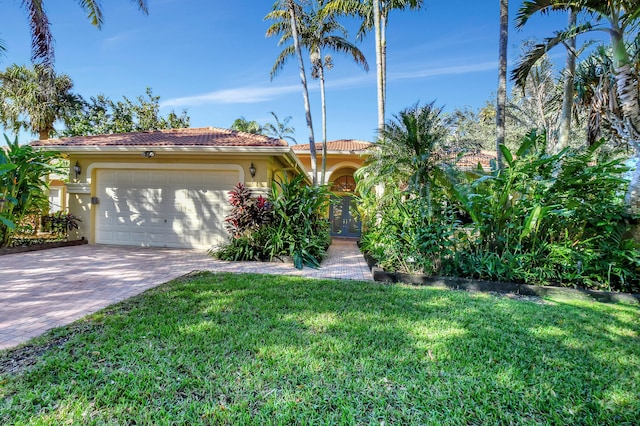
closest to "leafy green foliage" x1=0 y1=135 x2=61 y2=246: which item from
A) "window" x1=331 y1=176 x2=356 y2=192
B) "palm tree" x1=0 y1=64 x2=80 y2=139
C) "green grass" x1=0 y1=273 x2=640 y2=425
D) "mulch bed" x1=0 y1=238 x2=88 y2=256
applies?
"mulch bed" x1=0 y1=238 x2=88 y2=256

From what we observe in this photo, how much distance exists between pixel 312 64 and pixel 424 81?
19.4 feet

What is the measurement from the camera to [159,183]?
972 cm

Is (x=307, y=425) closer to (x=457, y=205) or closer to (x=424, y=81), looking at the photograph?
(x=457, y=205)

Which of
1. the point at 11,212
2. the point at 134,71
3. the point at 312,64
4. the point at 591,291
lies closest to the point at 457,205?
the point at 591,291

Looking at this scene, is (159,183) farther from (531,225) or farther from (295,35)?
(531,225)

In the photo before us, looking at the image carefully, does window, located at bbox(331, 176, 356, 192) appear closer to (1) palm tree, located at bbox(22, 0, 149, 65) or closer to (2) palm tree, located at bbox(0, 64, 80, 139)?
(1) palm tree, located at bbox(22, 0, 149, 65)

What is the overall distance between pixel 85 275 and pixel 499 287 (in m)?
7.63

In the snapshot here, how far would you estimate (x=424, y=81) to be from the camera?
15844 millimetres

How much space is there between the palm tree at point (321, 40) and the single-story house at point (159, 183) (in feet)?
18.3

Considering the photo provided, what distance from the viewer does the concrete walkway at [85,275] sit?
3.63m

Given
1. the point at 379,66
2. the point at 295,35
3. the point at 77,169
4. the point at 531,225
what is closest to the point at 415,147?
the point at 531,225

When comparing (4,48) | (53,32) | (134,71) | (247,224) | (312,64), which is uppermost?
(312,64)

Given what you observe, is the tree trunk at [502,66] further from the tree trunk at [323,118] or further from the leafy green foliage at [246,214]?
the tree trunk at [323,118]

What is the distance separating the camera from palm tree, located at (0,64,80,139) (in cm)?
1476
